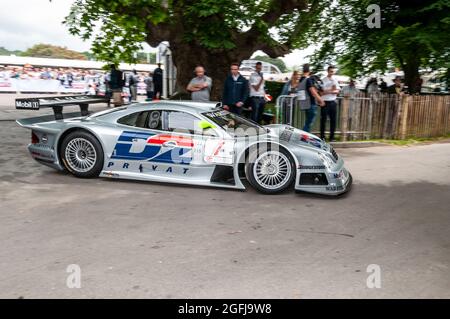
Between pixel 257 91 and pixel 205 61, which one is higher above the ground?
pixel 205 61

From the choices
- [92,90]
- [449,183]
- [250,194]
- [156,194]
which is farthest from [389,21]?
[92,90]

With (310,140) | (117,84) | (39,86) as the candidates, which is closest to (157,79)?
(117,84)

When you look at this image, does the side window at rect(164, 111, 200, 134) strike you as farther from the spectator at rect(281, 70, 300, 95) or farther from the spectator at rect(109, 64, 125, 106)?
the spectator at rect(109, 64, 125, 106)

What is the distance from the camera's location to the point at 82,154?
654 centimetres


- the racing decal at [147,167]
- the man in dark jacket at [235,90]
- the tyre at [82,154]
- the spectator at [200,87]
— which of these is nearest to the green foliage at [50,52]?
the spectator at [200,87]

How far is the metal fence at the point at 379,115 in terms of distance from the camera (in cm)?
1066

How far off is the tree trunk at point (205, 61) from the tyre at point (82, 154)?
711cm

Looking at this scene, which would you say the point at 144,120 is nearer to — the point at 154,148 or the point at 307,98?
the point at 154,148

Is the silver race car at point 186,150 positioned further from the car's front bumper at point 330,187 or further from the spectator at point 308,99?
the spectator at point 308,99

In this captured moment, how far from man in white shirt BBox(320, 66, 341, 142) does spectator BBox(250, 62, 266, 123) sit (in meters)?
1.46

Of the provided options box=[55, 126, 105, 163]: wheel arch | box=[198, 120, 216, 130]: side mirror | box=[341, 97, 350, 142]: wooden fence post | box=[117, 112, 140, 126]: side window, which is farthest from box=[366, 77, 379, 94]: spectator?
box=[55, 126, 105, 163]: wheel arch

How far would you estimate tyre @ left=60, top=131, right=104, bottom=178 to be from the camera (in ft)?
21.0

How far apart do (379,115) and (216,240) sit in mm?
8354
